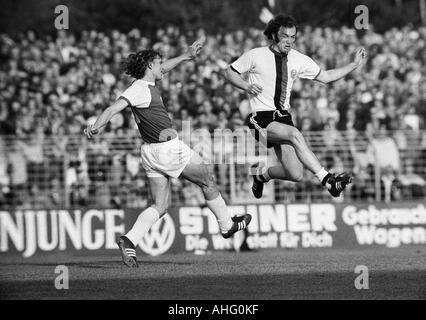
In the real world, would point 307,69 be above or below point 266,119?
above

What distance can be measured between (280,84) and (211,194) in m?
1.78

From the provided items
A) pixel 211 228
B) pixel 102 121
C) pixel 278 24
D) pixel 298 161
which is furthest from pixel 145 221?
pixel 211 228

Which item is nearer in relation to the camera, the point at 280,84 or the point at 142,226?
the point at 142,226

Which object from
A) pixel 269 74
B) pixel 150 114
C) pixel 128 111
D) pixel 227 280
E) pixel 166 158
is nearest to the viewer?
pixel 227 280

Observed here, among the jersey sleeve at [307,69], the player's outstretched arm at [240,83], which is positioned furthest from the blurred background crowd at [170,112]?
the player's outstretched arm at [240,83]

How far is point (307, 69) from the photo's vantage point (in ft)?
49.1

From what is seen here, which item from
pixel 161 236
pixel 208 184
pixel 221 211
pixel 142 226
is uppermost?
pixel 208 184

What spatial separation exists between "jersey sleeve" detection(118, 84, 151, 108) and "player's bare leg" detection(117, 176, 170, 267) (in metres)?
1.02

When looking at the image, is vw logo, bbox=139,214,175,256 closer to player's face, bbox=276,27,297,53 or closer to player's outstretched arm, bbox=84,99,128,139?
player's face, bbox=276,27,297,53

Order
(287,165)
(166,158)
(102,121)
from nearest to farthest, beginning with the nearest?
(102,121) < (166,158) < (287,165)

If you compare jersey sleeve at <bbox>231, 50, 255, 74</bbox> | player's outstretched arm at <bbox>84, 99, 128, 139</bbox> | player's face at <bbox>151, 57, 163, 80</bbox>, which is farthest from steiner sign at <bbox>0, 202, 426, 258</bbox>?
player's outstretched arm at <bbox>84, 99, 128, 139</bbox>

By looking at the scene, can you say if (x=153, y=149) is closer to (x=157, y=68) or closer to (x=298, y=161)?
(x=157, y=68)

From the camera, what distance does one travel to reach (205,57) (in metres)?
23.8

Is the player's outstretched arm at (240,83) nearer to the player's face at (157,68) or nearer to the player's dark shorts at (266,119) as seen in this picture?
the player's dark shorts at (266,119)
